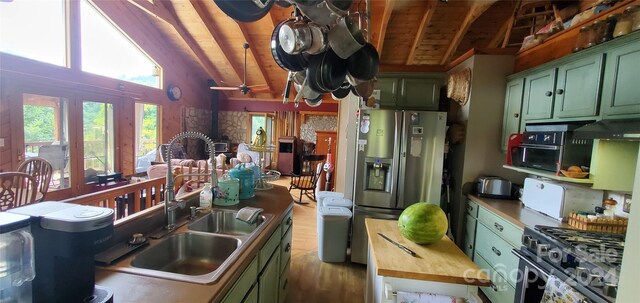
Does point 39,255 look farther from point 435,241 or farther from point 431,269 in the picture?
point 435,241

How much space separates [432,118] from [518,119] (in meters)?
0.75

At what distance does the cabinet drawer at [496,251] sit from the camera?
204 cm

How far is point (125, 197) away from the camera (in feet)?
9.31

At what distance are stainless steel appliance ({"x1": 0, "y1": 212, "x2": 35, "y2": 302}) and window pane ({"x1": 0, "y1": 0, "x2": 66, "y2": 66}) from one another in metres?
4.24

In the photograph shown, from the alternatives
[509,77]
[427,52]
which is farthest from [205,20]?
[509,77]

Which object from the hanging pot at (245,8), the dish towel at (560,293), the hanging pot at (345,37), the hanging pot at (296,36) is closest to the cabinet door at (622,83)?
the dish towel at (560,293)

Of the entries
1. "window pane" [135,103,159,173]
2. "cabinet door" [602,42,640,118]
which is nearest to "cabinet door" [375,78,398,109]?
"cabinet door" [602,42,640,118]

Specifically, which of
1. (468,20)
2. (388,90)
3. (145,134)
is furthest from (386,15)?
(145,134)

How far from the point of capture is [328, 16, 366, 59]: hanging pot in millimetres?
1283

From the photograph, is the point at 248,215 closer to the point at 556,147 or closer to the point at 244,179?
the point at 244,179

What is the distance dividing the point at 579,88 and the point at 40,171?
4999mm

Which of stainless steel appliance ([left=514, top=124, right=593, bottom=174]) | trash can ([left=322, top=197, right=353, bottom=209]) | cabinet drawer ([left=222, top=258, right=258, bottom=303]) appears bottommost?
trash can ([left=322, top=197, right=353, bottom=209])

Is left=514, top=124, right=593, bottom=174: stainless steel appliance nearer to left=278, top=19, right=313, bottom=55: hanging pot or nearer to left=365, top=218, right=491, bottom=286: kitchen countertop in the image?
left=365, top=218, right=491, bottom=286: kitchen countertop

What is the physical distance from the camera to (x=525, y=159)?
7.66 feet
